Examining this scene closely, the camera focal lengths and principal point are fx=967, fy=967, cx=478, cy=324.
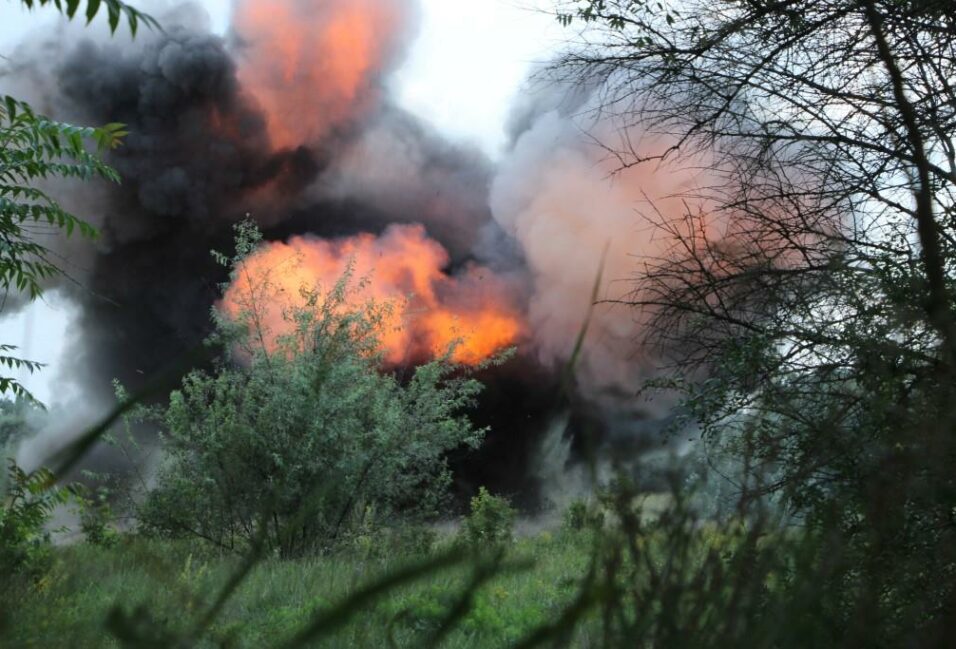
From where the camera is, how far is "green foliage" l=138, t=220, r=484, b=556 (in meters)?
10.8

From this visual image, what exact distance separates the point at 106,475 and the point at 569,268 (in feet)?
29.3

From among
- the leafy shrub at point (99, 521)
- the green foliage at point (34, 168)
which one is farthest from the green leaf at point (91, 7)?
the leafy shrub at point (99, 521)

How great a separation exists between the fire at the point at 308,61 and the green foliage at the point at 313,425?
7.81 m

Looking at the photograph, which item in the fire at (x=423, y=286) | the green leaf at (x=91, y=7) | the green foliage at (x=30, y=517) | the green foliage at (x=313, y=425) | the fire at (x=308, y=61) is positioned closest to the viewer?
the green leaf at (x=91, y=7)

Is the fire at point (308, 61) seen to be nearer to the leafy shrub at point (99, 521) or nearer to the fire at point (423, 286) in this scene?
the fire at point (423, 286)

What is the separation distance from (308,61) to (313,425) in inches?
451

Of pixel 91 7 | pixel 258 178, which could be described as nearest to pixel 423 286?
pixel 258 178

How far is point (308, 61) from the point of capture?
19.9 metres

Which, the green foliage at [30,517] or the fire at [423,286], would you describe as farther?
the fire at [423,286]

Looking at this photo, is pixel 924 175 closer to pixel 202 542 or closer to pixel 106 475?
pixel 202 542

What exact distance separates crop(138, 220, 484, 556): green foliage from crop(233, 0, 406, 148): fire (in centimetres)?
781

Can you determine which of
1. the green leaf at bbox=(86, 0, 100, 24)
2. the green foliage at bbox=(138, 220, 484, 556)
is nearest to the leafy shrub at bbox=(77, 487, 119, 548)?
the green foliage at bbox=(138, 220, 484, 556)

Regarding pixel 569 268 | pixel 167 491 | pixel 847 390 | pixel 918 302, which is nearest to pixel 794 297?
pixel 847 390

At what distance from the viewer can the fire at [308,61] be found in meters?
19.6
